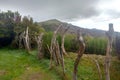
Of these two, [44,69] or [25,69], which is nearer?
[44,69]

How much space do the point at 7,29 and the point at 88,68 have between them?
69.1ft

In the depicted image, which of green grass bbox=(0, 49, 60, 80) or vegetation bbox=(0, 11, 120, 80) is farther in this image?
green grass bbox=(0, 49, 60, 80)

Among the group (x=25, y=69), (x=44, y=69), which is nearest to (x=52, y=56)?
(x=44, y=69)

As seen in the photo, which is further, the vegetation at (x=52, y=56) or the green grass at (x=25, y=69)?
the green grass at (x=25, y=69)

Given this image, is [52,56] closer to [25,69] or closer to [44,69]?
[44,69]

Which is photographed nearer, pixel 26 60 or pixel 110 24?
pixel 110 24

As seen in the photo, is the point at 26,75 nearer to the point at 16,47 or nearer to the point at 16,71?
the point at 16,71

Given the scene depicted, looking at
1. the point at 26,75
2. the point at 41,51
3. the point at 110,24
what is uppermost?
the point at 110,24

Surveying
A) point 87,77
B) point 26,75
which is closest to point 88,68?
point 87,77

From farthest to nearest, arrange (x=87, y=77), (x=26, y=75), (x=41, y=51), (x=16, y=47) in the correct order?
(x=16, y=47) → (x=41, y=51) → (x=26, y=75) → (x=87, y=77)

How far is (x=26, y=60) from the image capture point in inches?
1134

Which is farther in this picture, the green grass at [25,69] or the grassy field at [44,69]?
the green grass at [25,69]

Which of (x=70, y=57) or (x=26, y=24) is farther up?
(x=26, y=24)

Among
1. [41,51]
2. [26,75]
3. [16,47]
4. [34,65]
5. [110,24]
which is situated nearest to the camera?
[110,24]
